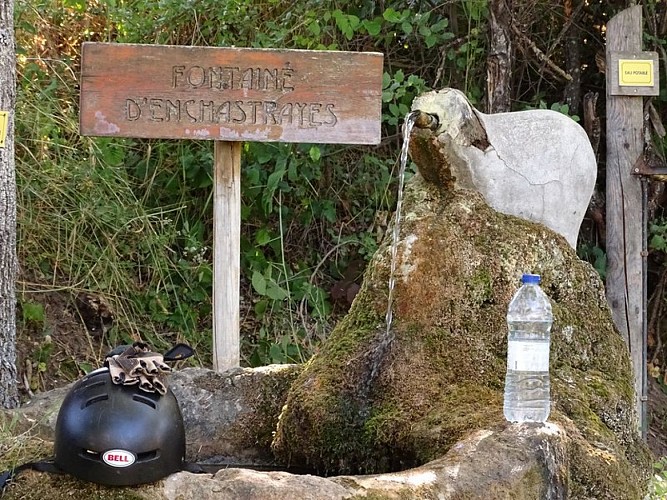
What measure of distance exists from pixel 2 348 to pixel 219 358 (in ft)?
3.20

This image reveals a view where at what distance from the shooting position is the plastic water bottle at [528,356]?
8.11 feet

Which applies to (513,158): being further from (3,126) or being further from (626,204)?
(626,204)

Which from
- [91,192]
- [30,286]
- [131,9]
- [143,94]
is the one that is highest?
[131,9]

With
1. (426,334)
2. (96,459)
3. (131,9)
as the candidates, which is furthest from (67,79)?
(96,459)

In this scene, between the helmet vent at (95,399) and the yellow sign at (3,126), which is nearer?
the helmet vent at (95,399)

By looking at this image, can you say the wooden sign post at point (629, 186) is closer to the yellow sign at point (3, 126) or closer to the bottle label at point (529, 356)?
the bottle label at point (529, 356)

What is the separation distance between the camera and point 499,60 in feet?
19.3

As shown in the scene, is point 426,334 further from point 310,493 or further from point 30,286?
point 30,286

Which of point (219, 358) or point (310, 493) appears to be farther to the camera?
point (219, 358)

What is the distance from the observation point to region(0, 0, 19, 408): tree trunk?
4.00 meters

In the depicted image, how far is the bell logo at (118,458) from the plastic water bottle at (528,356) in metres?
0.94

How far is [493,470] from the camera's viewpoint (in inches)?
83.7

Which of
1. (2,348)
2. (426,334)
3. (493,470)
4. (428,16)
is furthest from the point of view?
(428,16)

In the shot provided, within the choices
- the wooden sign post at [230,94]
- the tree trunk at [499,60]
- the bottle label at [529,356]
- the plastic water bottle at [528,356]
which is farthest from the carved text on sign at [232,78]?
the bottle label at [529,356]
